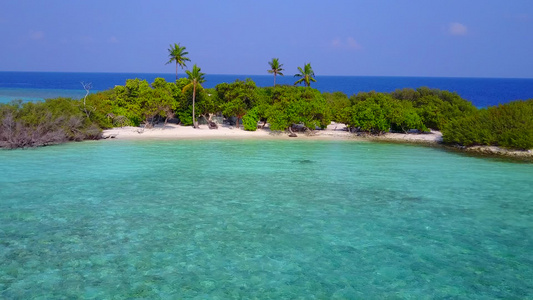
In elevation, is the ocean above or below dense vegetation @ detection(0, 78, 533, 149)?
below

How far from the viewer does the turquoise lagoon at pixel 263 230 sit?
448 inches

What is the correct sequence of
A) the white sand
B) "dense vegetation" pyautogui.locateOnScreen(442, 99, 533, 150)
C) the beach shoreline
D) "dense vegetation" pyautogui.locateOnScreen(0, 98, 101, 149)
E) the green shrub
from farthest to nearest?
1. the green shrub
2. the white sand
3. the beach shoreline
4. "dense vegetation" pyautogui.locateOnScreen(0, 98, 101, 149)
5. "dense vegetation" pyautogui.locateOnScreen(442, 99, 533, 150)

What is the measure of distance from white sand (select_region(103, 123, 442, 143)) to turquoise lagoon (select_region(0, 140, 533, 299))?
1311 centimetres

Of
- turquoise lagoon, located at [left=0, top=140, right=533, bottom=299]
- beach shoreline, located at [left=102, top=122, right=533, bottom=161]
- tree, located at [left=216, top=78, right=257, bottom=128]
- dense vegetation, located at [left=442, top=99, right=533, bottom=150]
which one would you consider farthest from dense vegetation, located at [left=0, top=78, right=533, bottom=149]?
turquoise lagoon, located at [left=0, top=140, right=533, bottom=299]

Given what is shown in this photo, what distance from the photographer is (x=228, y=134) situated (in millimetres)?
43844

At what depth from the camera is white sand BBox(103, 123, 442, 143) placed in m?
41.5

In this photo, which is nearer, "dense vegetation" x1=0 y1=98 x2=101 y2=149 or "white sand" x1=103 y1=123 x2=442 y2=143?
"dense vegetation" x1=0 y1=98 x2=101 y2=149

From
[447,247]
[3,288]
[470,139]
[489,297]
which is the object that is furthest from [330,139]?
[3,288]

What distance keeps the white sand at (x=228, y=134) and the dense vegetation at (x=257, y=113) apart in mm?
1008

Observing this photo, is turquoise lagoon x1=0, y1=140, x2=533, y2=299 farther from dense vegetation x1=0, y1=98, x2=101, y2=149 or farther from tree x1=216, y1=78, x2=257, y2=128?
tree x1=216, y1=78, x2=257, y2=128

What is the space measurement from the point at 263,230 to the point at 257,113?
104 ft

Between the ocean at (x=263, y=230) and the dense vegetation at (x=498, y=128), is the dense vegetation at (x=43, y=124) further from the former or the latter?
the dense vegetation at (x=498, y=128)

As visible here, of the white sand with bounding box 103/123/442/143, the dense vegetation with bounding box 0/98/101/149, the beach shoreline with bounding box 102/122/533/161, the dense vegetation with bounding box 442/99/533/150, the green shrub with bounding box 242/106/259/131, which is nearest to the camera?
the dense vegetation with bounding box 442/99/533/150

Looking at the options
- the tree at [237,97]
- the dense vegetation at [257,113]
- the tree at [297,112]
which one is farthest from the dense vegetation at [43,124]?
the tree at [297,112]
